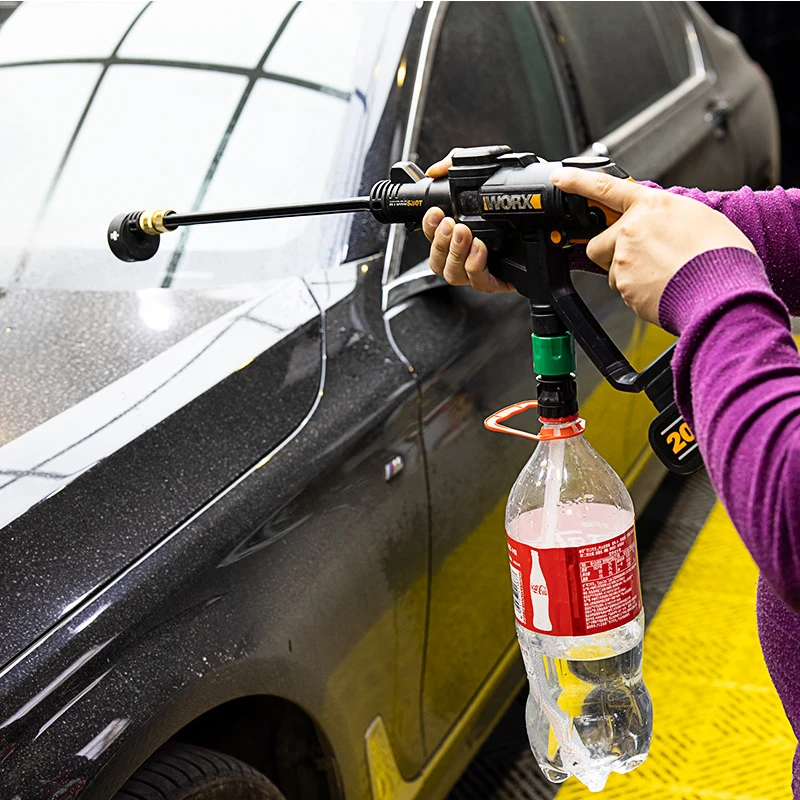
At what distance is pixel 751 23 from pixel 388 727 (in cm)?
584

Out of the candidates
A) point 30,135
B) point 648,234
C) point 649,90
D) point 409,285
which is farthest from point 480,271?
point 649,90

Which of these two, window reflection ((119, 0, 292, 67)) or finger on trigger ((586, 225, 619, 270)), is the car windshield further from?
finger on trigger ((586, 225, 619, 270))

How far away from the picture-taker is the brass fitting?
3.80 feet

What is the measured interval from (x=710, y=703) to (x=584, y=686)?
1.13m

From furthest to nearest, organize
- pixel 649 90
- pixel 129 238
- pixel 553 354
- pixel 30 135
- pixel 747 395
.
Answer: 1. pixel 649 90
2. pixel 30 135
3. pixel 129 238
4. pixel 553 354
5. pixel 747 395

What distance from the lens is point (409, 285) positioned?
1.59m

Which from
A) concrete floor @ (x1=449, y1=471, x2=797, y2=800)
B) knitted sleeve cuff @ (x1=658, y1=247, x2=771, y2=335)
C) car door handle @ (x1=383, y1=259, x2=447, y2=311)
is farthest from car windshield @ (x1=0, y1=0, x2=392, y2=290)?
concrete floor @ (x1=449, y1=471, x2=797, y2=800)

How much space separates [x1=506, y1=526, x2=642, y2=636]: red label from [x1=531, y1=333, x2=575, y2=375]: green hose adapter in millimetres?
159

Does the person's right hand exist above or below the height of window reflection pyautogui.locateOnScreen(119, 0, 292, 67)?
below

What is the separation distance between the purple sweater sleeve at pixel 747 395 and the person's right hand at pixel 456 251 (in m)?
0.25

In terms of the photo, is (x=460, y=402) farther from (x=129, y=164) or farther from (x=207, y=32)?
(x=207, y=32)

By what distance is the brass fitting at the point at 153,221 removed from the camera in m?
1.16

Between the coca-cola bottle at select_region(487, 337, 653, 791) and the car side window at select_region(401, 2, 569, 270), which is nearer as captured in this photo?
the coca-cola bottle at select_region(487, 337, 653, 791)

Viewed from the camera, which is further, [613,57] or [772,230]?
[613,57]
